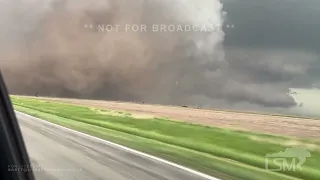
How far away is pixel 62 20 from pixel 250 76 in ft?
2.64

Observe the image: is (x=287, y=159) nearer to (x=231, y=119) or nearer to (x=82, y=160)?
(x=231, y=119)

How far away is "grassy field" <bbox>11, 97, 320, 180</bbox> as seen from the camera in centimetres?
140

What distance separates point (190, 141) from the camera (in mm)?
1500

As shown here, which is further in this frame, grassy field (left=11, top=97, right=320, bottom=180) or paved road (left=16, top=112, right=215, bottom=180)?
paved road (left=16, top=112, right=215, bottom=180)

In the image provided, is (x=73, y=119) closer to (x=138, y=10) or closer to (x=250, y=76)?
(x=138, y=10)

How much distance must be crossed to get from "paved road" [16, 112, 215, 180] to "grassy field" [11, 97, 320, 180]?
0.04 m

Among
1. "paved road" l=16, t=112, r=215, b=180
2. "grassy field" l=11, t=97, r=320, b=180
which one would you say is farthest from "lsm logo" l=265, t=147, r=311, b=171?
"paved road" l=16, t=112, r=215, b=180

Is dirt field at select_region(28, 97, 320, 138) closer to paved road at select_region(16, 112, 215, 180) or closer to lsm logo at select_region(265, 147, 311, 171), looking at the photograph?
lsm logo at select_region(265, 147, 311, 171)

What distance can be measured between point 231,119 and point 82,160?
61 centimetres

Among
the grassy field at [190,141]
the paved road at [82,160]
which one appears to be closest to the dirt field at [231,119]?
the grassy field at [190,141]

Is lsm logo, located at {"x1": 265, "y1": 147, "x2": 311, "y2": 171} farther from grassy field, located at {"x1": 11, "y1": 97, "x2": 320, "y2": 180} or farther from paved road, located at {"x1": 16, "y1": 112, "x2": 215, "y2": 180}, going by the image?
paved road, located at {"x1": 16, "y1": 112, "x2": 215, "y2": 180}

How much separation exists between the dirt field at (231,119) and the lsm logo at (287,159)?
0.06m

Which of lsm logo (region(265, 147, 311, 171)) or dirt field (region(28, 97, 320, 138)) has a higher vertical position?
dirt field (region(28, 97, 320, 138))

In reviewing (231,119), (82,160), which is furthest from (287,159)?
(82,160)
